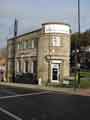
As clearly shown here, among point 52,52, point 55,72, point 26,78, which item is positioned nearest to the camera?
point 52,52

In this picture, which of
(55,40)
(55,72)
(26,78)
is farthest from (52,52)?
(26,78)

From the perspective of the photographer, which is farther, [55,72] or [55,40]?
[55,72]

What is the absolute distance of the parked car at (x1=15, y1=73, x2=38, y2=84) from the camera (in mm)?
47500

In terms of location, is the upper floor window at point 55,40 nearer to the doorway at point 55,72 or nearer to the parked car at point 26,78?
the doorway at point 55,72

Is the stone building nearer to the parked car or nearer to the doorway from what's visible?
the doorway

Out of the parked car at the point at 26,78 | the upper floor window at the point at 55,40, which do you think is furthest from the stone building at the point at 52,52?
the parked car at the point at 26,78

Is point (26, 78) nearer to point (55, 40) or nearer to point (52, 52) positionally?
point (52, 52)

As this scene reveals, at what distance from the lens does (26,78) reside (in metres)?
49.4

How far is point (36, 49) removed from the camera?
154ft

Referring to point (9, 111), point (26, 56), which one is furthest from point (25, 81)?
point (9, 111)

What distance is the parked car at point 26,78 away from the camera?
156 ft

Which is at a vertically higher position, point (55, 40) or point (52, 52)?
point (55, 40)

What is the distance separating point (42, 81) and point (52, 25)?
7.74 meters

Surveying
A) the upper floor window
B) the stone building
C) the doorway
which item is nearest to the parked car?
the stone building
